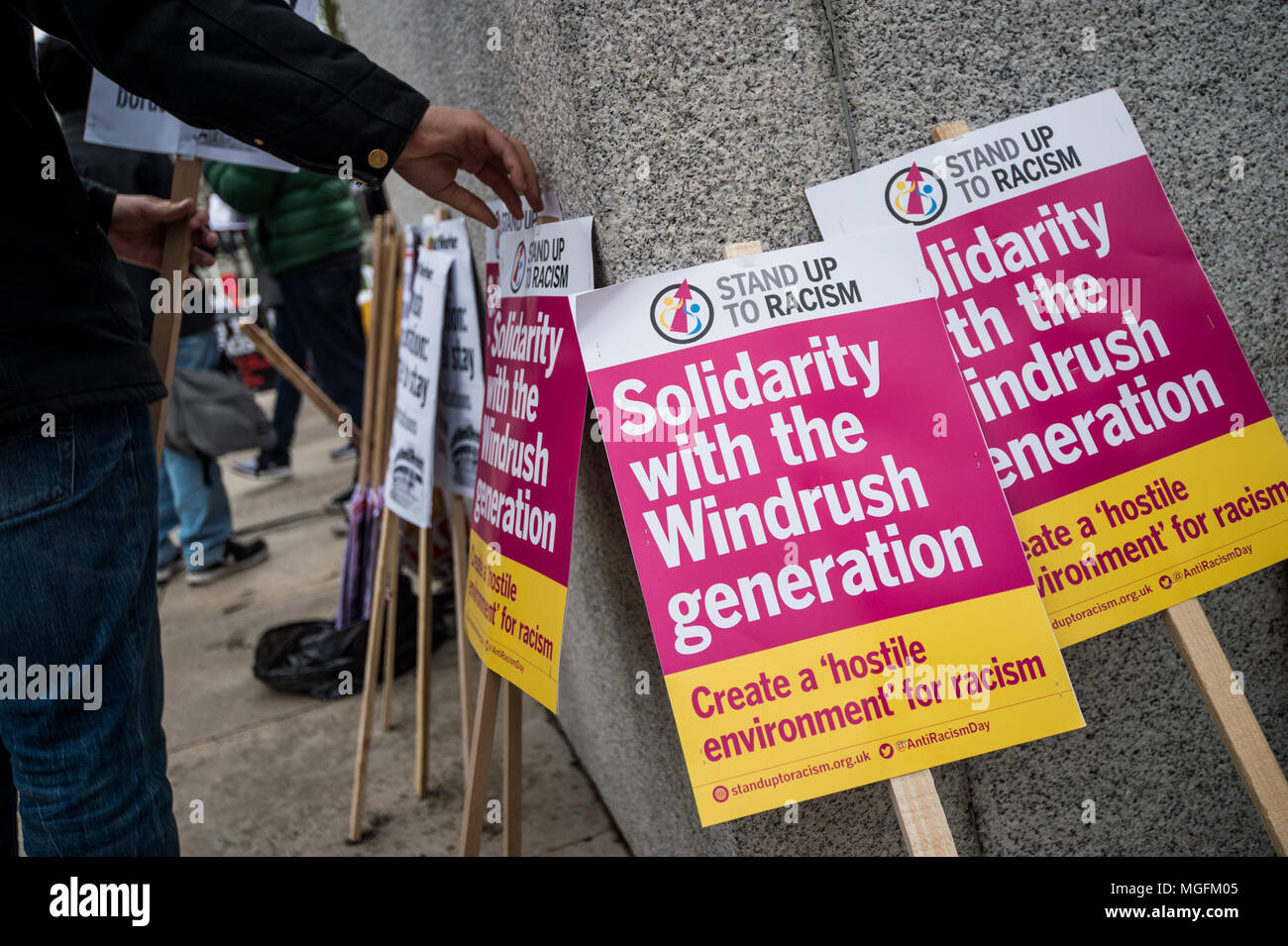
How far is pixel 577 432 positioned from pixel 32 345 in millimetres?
802

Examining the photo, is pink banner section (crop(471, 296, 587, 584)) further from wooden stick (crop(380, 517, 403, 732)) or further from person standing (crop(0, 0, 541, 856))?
wooden stick (crop(380, 517, 403, 732))

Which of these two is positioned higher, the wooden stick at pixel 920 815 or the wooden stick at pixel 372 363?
the wooden stick at pixel 372 363

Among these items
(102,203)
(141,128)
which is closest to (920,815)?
(102,203)

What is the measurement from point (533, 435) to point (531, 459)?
0.14 feet

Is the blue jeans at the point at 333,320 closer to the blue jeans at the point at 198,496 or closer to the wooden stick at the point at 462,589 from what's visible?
the blue jeans at the point at 198,496

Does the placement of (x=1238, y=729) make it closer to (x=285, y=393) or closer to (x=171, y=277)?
(x=171, y=277)

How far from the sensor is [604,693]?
220cm

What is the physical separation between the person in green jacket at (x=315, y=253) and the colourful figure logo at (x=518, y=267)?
3079 mm

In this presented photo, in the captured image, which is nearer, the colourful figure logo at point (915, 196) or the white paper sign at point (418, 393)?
the colourful figure logo at point (915, 196)

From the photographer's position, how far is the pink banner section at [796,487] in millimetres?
1284

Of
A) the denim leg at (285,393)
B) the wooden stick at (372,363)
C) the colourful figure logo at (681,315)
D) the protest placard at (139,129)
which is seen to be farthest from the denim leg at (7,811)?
the denim leg at (285,393)

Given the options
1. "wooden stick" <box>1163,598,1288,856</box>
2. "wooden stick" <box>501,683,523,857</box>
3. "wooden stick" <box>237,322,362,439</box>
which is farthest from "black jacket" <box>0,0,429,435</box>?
"wooden stick" <box>1163,598,1288,856</box>

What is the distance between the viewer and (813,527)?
4.27ft

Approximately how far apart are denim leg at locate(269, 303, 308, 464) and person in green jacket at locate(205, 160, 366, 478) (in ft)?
4.79
